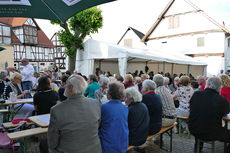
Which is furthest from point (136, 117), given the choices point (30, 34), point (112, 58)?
point (30, 34)

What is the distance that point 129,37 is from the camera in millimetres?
25531

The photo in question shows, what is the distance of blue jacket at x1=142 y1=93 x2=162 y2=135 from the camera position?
3.08 m

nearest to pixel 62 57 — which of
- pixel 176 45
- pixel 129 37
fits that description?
pixel 129 37

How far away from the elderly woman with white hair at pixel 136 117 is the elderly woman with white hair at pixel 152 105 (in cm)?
48

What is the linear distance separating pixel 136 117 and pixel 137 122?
79 millimetres

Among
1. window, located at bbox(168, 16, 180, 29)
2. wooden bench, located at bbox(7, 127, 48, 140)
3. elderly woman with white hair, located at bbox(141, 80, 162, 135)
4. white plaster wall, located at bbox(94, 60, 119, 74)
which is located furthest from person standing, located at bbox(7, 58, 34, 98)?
window, located at bbox(168, 16, 180, 29)

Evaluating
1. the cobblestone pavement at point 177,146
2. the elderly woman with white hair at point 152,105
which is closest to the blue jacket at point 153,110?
the elderly woman with white hair at point 152,105

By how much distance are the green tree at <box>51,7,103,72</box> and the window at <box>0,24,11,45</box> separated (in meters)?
17.2

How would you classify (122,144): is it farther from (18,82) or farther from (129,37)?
(129,37)

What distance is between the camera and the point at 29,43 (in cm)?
3020

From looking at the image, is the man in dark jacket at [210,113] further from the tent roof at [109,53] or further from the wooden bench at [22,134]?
the tent roof at [109,53]

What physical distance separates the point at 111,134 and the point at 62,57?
3524cm

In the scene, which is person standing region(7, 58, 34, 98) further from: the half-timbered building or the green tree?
the half-timbered building

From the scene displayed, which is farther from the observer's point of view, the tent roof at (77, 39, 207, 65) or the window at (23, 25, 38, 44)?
the window at (23, 25, 38, 44)
